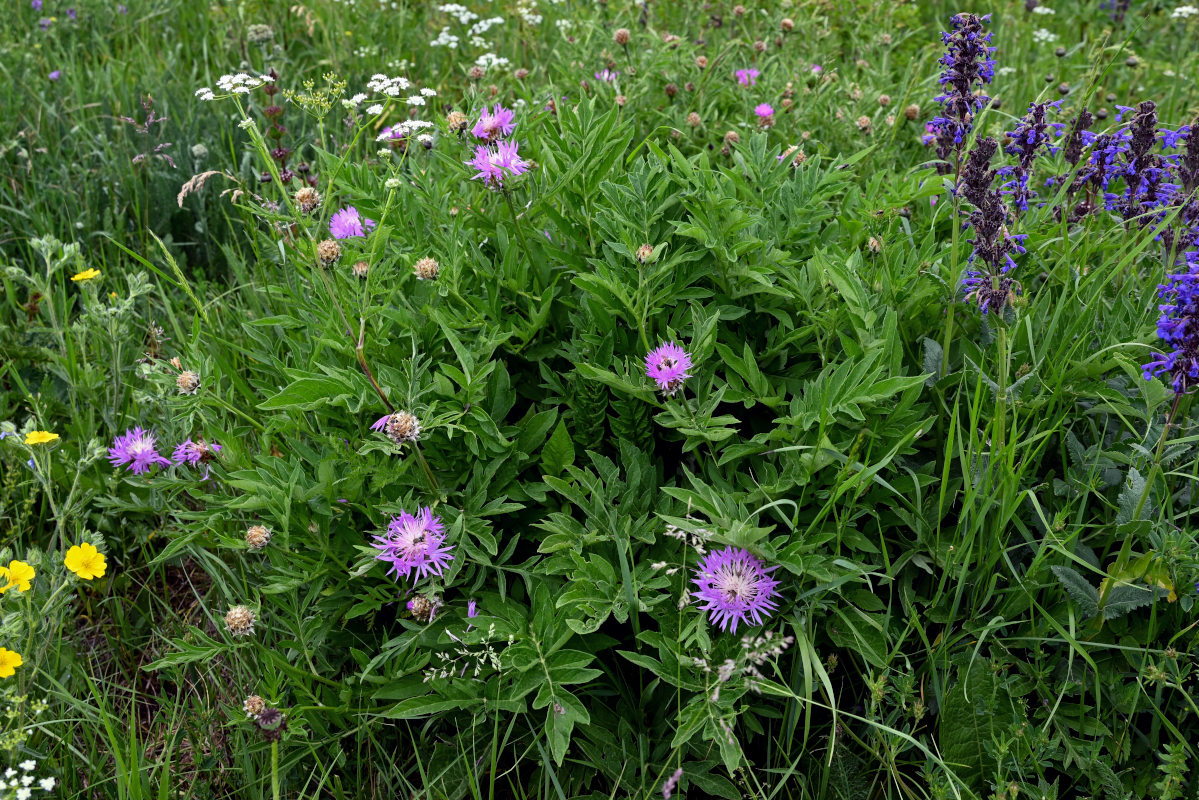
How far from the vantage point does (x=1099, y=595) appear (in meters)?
1.64

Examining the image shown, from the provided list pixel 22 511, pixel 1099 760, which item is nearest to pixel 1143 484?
pixel 1099 760

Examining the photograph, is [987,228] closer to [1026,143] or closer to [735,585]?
[1026,143]

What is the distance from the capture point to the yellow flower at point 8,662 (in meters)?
1.67

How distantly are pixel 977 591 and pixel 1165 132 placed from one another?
1.09 metres

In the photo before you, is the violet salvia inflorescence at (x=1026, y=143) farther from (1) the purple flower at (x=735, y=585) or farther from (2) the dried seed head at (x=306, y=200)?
(2) the dried seed head at (x=306, y=200)

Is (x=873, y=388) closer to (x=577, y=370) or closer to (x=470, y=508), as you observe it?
(x=577, y=370)

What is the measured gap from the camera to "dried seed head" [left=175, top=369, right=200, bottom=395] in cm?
181

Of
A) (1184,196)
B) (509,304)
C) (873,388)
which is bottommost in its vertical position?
(509,304)

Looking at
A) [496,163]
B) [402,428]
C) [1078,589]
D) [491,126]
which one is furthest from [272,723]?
[1078,589]

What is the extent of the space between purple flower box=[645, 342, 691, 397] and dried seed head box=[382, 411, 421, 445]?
0.41 m

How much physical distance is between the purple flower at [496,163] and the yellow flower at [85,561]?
106 centimetres

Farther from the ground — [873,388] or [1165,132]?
[1165,132]

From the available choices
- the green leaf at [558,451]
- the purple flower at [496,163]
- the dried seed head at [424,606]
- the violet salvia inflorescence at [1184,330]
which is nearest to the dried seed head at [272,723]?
the dried seed head at [424,606]

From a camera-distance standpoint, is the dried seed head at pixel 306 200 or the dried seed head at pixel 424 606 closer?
the dried seed head at pixel 424 606
